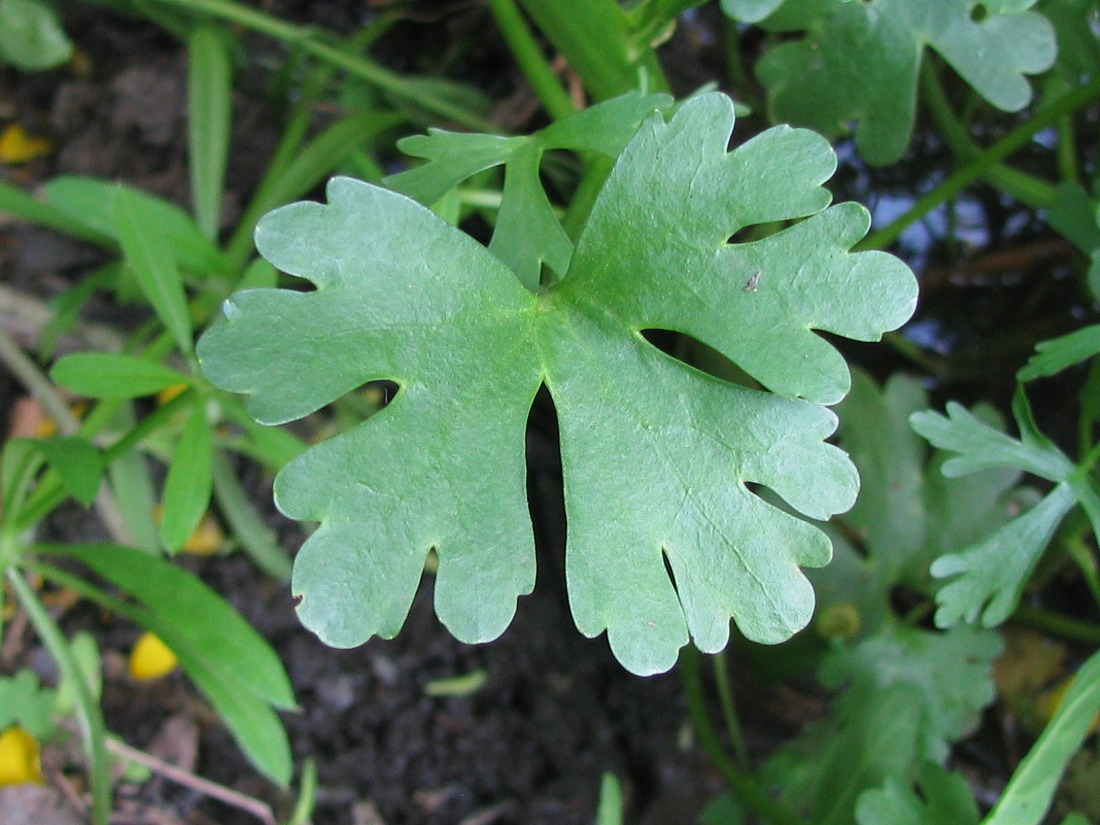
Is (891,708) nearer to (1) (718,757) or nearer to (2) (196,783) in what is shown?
(1) (718,757)

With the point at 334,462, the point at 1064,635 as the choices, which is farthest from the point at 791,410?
the point at 1064,635

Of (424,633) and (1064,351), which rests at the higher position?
(1064,351)

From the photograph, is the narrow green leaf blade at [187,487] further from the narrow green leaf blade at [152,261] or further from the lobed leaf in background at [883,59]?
the lobed leaf in background at [883,59]

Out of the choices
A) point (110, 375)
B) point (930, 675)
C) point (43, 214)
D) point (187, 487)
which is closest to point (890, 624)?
point (930, 675)

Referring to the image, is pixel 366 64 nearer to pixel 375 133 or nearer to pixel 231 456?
pixel 375 133

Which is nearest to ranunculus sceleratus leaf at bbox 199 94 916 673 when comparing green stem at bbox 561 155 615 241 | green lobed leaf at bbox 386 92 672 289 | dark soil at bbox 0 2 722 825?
green lobed leaf at bbox 386 92 672 289

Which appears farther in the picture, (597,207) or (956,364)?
(956,364)

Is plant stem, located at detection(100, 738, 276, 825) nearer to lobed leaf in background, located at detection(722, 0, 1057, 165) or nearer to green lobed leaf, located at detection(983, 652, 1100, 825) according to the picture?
green lobed leaf, located at detection(983, 652, 1100, 825)
